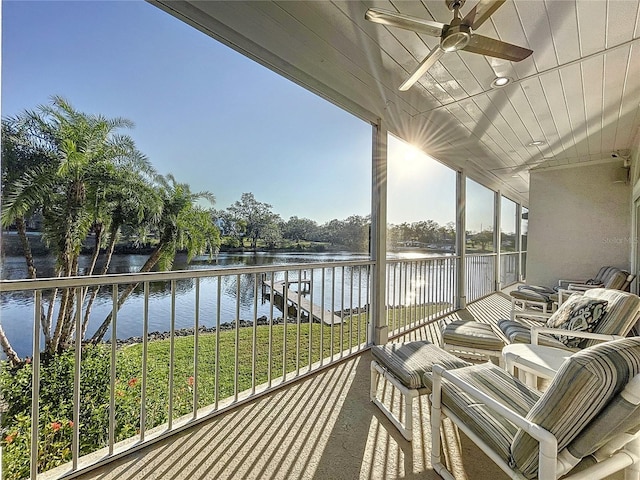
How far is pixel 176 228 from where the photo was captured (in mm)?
1821

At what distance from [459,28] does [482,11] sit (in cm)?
14

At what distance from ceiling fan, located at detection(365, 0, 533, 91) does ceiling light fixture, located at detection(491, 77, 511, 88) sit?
34.6 inches

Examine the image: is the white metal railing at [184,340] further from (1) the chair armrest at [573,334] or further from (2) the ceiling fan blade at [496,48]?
(2) the ceiling fan blade at [496,48]

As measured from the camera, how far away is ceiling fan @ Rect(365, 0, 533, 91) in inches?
61.5

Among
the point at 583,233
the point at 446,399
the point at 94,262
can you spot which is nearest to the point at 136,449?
the point at 94,262

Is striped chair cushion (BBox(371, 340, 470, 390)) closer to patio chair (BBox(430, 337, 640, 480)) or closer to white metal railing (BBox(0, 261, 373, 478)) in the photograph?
patio chair (BBox(430, 337, 640, 480))

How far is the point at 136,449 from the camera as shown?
1651mm

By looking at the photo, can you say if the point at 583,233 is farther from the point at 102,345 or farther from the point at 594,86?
the point at 102,345

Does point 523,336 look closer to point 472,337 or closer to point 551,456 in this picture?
point 472,337

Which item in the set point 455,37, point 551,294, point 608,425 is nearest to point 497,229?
point 551,294

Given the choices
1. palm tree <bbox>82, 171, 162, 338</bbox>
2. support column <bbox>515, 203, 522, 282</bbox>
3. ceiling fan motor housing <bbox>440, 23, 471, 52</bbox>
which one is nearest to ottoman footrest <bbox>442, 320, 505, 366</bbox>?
ceiling fan motor housing <bbox>440, 23, 471, 52</bbox>

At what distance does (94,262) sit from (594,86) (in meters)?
4.08

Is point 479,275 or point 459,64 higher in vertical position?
point 459,64

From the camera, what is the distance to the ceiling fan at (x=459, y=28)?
156 cm
